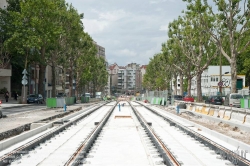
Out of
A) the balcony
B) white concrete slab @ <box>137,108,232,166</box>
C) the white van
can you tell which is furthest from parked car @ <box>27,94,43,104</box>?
white concrete slab @ <box>137,108,232,166</box>

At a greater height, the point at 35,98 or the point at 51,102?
the point at 35,98

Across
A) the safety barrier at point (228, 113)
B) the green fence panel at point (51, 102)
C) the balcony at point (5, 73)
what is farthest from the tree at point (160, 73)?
the safety barrier at point (228, 113)

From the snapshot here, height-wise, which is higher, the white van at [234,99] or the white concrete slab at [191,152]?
the white van at [234,99]

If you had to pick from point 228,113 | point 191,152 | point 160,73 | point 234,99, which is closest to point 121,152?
point 191,152

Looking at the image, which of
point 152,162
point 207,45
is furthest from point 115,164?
point 207,45

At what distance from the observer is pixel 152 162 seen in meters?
10.9

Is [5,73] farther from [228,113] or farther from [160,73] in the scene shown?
[160,73]

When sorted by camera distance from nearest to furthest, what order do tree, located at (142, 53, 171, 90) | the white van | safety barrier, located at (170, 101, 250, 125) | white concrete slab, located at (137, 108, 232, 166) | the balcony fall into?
white concrete slab, located at (137, 108, 232, 166) < safety barrier, located at (170, 101, 250, 125) < the white van < the balcony < tree, located at (142, 53, 171, 90)

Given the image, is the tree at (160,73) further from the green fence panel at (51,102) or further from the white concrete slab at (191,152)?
the white concrete slab at (191,152)

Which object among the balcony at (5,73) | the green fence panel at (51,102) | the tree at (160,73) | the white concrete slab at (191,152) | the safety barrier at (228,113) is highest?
the tree at (160,73)

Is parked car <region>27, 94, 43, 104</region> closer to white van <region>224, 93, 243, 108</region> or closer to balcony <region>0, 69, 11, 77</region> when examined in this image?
balcony <region>0, 69, 11, 77</region>

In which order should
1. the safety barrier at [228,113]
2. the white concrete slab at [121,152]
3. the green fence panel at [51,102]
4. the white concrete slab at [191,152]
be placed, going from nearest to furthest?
1. the white concrete slab at [121,152]
2. the white concrete slab at [191,152]
3. the safety barrier at [228,113]
4. the green fence panel at [51,102]

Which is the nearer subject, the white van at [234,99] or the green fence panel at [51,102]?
the green fence panel at [51,102]

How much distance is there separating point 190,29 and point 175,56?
1858cm
